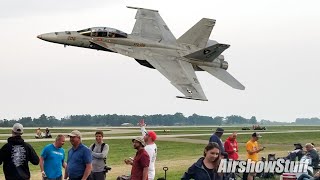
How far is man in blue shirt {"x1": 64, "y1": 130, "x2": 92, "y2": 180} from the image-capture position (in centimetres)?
1134

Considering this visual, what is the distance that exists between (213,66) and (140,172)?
77.0ft

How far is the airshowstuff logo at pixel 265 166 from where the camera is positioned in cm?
1449

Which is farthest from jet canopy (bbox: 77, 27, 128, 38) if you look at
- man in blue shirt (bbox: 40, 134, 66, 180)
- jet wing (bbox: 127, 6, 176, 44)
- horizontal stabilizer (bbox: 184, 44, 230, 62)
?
man in blue shirt (bbox: 40, 134, 66, 180)

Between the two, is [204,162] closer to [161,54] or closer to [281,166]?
[281,166]

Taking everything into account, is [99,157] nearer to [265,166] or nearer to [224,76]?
[265,166]

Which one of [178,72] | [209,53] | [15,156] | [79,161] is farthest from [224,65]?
[15,156]

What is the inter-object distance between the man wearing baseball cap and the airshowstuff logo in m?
4.60

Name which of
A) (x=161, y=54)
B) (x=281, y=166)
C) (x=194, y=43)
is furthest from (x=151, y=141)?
(x=194, y=43)

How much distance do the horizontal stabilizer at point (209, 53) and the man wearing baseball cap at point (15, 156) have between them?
21947mm

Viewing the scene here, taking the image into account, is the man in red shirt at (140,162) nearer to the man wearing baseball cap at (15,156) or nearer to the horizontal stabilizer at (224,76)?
the man wearing baseball cap at (15,156)

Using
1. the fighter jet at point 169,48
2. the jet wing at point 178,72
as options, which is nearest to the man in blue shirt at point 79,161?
the jet wing at point 178,72

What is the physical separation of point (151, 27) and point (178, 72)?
214 inches

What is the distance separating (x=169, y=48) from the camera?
34375 mm

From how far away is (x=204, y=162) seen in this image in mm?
8180
